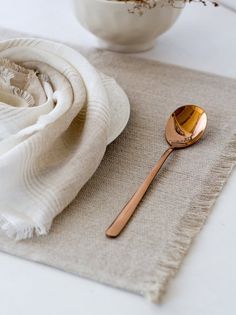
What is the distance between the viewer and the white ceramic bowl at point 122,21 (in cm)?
98

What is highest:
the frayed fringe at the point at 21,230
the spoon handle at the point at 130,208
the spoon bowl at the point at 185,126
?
the frayed fringe at the point at 21,230

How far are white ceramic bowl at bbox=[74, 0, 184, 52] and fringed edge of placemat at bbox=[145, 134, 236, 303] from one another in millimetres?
252

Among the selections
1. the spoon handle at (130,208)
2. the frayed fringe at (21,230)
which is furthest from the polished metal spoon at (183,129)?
the frayed fringe at (21,230)

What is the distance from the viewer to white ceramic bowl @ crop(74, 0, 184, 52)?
3.20 feet

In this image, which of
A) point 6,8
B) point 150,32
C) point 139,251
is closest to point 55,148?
point 139,251

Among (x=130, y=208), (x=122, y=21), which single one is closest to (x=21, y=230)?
(x=130, y=208)

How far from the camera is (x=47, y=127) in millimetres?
743

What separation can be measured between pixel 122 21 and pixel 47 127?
31 cm

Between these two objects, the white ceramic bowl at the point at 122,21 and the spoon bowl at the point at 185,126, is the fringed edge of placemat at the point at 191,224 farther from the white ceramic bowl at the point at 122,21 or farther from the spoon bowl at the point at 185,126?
the white ceramic bowl at the point at 122,21

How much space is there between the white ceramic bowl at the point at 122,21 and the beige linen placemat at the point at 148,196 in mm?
72

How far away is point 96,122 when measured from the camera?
781mm

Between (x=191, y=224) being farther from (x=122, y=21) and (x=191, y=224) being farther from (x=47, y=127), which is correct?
(x=122, y=21)

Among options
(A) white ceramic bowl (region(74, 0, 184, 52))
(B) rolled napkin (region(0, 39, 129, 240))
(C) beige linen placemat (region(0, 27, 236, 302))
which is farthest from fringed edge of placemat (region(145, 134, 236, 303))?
(A) white ceramic bowl (region(74, 0, 184, 52))

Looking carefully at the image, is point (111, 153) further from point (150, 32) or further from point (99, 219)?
point (150, 32)
